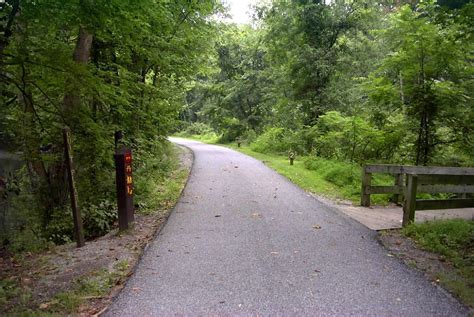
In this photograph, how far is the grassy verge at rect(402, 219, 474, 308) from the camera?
4552mm

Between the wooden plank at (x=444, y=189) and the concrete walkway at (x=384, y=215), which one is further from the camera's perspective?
the wooden plank at (x=444, y=189)

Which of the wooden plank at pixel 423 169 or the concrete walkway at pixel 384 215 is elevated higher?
the wooden plank at pixel 423 169

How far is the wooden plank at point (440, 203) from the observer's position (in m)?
7.12

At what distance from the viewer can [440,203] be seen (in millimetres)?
7230

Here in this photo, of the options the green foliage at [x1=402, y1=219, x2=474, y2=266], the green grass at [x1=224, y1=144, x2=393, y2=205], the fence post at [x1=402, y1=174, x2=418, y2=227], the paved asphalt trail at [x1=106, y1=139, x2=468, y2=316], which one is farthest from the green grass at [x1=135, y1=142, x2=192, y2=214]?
the green foliage at [x1=402, y1=219, x2=474, y2=266]

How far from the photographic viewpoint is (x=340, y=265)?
5234 mm

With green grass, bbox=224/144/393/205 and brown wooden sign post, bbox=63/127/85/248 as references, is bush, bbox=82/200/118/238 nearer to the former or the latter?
brown wooden sign post, bbox=63/127/85/248

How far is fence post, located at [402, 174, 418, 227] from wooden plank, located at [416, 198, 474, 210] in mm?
167

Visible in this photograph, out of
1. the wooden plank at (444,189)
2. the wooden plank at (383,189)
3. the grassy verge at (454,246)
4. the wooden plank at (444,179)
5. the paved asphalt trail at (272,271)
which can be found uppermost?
the wooden plank at (444,179)

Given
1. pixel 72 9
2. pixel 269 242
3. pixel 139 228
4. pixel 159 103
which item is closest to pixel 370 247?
pixel 269 242

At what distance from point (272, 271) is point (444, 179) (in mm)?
4366

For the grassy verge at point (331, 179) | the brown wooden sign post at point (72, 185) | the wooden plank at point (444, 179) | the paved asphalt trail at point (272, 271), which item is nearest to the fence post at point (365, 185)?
the grassy verge at point (331, 179)

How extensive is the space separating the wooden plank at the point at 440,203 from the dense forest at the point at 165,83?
3027 mm

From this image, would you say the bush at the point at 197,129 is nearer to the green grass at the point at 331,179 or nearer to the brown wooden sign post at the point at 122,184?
the green grass at the point at 331,179
